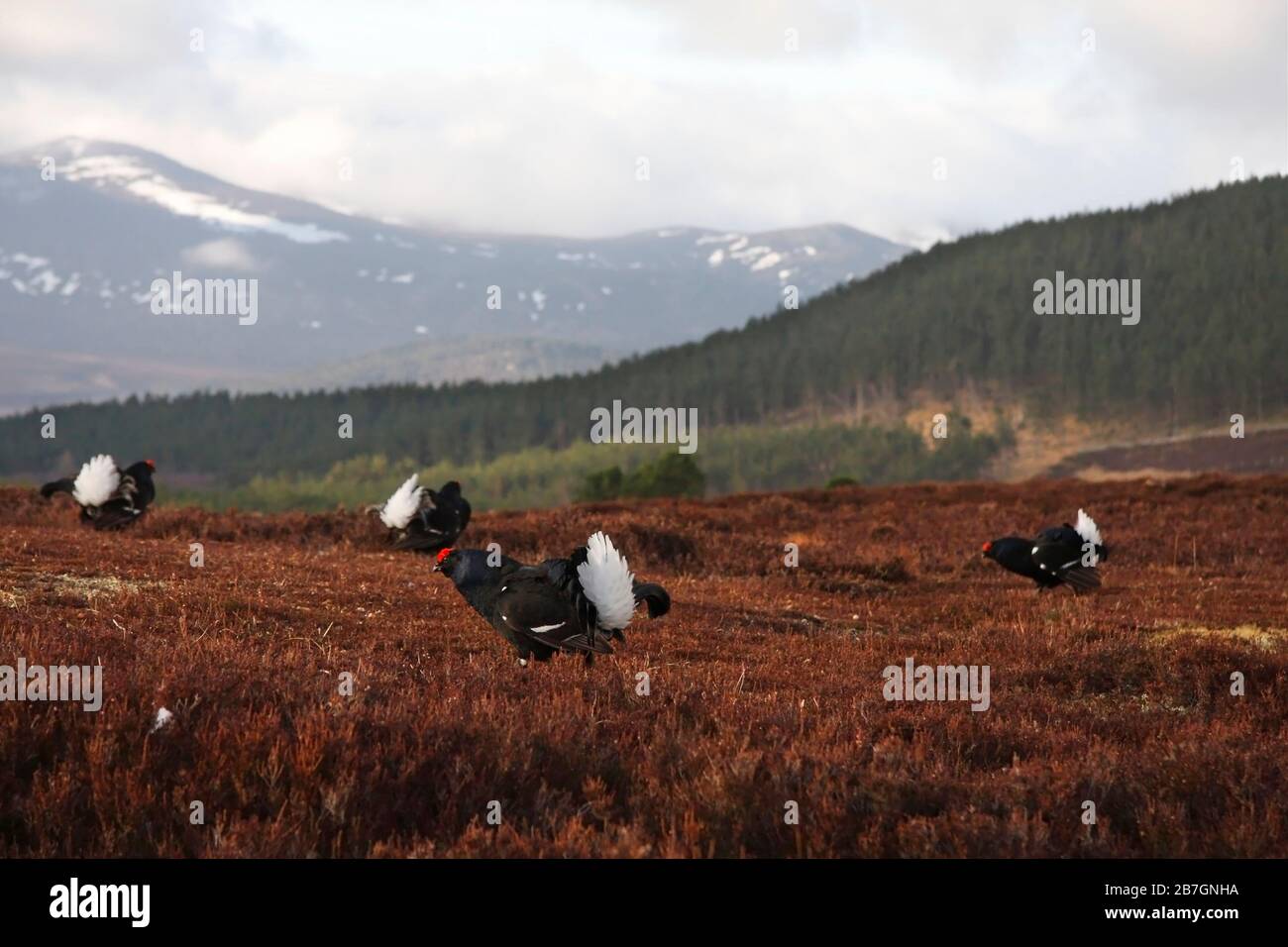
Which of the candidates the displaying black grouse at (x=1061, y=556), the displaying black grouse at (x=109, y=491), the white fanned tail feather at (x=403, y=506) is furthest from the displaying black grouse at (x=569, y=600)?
the displaying black grouse at (x=109, y=491)

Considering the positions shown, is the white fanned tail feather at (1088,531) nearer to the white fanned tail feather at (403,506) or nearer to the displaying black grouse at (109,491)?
the white fanned tail feather at (403,506)

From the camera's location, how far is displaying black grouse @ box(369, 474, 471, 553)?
22.4m

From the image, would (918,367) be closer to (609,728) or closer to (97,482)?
(97,482)

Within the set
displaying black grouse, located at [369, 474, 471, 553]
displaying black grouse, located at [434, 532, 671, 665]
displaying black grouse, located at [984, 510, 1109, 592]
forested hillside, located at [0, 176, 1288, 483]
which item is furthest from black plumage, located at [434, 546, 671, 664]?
forested hillside, located at [0, 176, 1288, 483]

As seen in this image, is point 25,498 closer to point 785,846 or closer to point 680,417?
point 785,846

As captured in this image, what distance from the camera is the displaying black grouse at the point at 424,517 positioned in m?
22.4

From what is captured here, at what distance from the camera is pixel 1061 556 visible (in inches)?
787

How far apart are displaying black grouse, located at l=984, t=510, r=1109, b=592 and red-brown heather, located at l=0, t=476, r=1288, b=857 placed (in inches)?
42.8

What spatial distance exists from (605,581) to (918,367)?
14842 cm

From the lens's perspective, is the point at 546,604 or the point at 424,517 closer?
the point at 546,604

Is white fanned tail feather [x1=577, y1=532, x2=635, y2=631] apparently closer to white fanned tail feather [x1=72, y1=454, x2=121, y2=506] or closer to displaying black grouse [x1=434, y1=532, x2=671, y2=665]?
displaying black grouse [x1=434, y1=532, x2=671, y2=665]

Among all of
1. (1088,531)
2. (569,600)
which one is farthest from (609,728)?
(1088,531)
